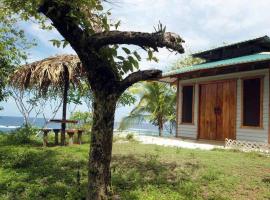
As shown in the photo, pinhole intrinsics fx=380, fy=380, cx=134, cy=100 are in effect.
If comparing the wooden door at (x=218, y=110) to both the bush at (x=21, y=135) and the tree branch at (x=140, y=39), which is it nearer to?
the bush at (x=21, y=135)

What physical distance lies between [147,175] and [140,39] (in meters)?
3.84

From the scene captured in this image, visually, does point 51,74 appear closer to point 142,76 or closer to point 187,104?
point 187,104

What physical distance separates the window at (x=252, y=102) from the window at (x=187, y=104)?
3.16 metres

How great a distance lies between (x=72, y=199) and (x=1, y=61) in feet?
34.7

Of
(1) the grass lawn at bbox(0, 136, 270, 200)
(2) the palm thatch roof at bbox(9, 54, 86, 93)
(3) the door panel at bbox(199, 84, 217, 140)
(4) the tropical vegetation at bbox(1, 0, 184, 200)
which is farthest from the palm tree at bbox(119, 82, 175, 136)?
(4) the tropical vegetation at bbox(1, 0, 184, 200)

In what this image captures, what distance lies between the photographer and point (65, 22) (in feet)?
18.3

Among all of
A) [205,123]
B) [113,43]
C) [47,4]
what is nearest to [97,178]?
[113,43]

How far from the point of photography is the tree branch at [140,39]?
16.5 feet

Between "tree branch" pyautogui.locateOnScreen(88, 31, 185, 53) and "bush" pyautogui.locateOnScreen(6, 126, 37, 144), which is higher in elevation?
"tree branch" pyautogui.locateOnScreen(88, 31, 185, 53)

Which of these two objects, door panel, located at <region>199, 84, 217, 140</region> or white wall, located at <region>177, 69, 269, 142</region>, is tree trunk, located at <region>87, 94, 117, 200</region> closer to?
white wall, located at <region>177, 69, 269, 142</region>

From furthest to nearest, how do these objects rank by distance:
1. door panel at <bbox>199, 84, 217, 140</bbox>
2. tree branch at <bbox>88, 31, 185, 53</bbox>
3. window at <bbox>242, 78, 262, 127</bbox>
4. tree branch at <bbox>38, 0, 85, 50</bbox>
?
door panel at <bbox>199, 84, 217, 140</bbox> < window at <bbox>242, 78, 262, 127</bbox> < tree branch at <bbox>38, 0, 85, 50</bbox> < tree branch at <bbox>88, 31, 185, 53</bbox>

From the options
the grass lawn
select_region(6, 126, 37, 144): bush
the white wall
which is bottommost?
the grass lawn

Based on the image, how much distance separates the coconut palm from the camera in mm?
12656

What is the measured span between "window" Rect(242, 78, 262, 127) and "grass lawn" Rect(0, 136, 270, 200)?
3038 millimetres
